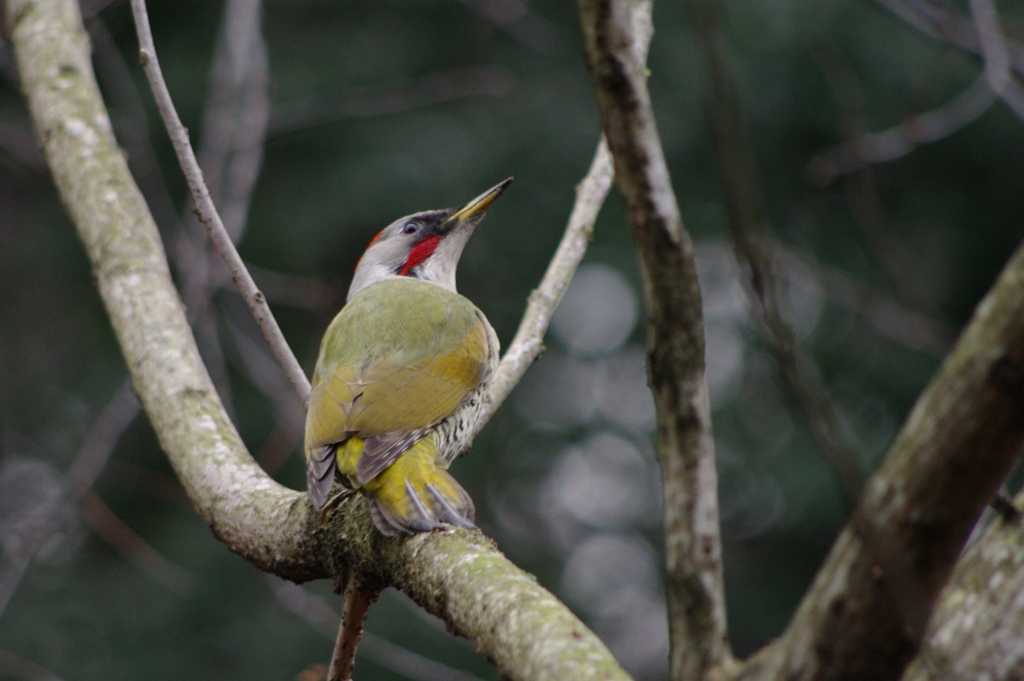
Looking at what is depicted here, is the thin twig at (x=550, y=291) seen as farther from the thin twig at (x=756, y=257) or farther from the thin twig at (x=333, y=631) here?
the thin twig at (x=756, y=257)

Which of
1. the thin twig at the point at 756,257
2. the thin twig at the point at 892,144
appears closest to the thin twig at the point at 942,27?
the thin twig at the point at 892,144

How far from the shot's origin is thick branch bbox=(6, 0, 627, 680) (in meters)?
1.82

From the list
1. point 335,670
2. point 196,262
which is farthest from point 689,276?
point 196,262

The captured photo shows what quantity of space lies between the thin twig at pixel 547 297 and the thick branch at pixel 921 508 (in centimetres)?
227

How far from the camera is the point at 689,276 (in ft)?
4.20

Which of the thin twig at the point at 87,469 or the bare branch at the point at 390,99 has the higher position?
the bare branch at the point at 390,99

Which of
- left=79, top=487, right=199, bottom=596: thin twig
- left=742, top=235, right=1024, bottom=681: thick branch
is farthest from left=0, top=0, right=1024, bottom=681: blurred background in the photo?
left=742, top=235, right=1024, bottom=681: thick branch

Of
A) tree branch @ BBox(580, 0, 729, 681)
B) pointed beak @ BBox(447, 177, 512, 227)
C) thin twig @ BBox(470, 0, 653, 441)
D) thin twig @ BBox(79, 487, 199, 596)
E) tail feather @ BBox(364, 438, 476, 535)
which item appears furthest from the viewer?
thin twig @ BBox(79, 487, 199, 596)

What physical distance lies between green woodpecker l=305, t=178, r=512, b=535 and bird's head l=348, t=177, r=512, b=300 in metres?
0.20

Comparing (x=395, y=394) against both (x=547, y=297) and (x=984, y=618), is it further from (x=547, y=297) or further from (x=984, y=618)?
(x=984, y=618)

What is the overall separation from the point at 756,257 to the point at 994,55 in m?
4.06

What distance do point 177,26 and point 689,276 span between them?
29.5ft

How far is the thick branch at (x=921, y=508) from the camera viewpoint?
3.76 feet

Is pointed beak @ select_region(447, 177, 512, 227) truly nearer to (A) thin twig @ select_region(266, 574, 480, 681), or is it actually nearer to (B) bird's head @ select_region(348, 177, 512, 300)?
(B) bird's head @ select_region(348, 177, 512, 300)
